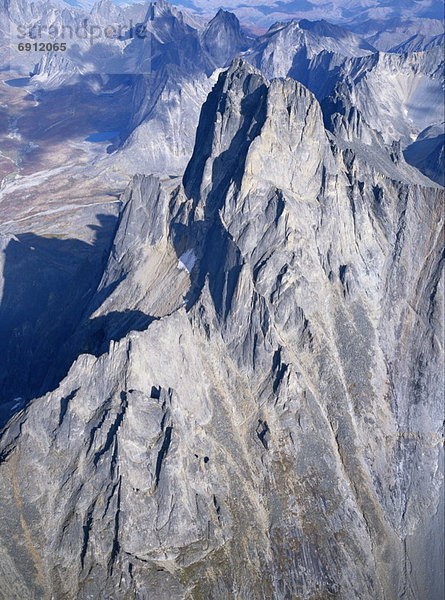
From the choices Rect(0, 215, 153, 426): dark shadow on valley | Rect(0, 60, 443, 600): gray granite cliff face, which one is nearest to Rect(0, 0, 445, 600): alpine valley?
Rect(0, 60, 443, 600): gray granite cliff face

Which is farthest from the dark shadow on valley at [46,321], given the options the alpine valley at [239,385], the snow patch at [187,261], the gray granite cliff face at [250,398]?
the snow patch at [187,261]

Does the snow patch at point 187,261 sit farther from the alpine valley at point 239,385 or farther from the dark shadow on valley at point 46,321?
the dark shadow on valley at point 46,321

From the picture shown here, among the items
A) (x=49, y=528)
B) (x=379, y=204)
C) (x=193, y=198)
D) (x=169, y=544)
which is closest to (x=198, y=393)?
(x=169, y=544)

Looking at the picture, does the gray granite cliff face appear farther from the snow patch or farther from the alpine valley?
the snow patch

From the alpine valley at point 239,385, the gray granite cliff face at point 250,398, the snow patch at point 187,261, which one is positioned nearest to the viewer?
the gray granite cliff face at point 250,398

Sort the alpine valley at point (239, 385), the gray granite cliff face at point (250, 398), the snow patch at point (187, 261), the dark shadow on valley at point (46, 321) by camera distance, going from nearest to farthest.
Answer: the gray granite cliff face at point (250, 398) → the alpine valley at point (239, 385) → the dark shadow on valley at point (46, 321) → the snow patch at point (187, 261)

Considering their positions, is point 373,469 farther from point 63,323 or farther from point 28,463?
point 63,323
